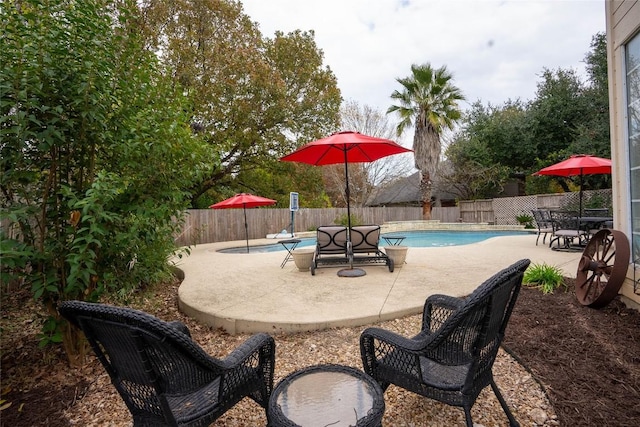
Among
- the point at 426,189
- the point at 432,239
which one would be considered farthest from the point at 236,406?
the point at 426,189

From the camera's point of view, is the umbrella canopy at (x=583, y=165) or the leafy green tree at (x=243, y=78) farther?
the leafy green tree at (x=243, y=78)

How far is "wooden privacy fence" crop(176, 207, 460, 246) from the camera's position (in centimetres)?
1278

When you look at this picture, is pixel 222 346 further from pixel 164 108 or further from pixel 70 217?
pixel 164 108

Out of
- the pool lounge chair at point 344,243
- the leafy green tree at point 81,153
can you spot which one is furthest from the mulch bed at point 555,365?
the pool lounge chair at point 344,243

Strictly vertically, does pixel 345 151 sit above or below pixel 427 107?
below

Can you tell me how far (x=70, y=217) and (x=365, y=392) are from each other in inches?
97.4

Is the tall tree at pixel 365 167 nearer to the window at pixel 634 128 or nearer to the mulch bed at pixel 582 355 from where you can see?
the window at pixel 634 128

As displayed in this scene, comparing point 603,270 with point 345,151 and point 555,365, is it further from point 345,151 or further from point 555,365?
point 345,151

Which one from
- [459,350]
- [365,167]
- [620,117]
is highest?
[365,167]

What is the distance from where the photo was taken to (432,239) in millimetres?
13617

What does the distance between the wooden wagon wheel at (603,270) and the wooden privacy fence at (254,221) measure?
1019 cm

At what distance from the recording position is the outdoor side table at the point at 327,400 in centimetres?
123

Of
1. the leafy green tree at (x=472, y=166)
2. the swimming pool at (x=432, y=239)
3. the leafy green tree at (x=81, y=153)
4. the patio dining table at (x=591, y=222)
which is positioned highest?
the leafy green tree at (x=472, y=166)

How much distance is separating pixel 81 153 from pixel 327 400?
262cm
